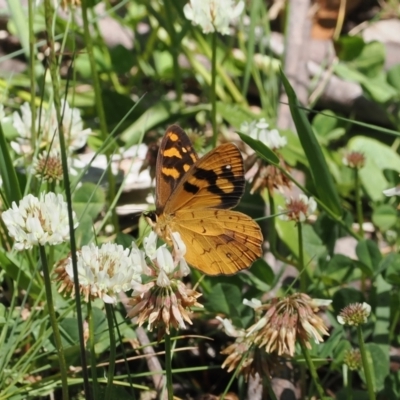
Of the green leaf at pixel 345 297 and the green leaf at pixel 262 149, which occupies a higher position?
the green leaf at pixel 262 149

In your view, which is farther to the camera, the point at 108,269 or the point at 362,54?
the point at 362,54

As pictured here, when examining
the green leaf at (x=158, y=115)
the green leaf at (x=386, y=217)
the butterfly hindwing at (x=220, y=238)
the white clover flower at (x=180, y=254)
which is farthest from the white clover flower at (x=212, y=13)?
the white clover flower at (x=180, y=254)

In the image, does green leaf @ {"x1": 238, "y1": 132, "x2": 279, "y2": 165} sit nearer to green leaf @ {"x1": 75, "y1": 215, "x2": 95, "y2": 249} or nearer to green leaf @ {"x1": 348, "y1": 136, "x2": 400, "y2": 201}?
green leaf @ {"x1": 75, "y1": 215, "x2": 95, "y2": 249}

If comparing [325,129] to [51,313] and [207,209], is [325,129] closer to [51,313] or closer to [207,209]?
[207,209]

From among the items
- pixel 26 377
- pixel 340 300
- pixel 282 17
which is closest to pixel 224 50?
pixel 282 17

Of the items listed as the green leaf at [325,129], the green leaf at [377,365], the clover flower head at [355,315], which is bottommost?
the green leaf at [377,365]

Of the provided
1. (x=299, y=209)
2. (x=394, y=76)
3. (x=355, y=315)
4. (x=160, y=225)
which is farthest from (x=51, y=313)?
(x=394, y=76)

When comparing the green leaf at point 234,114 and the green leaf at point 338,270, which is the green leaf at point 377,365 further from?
the green leaf at point 234,114
